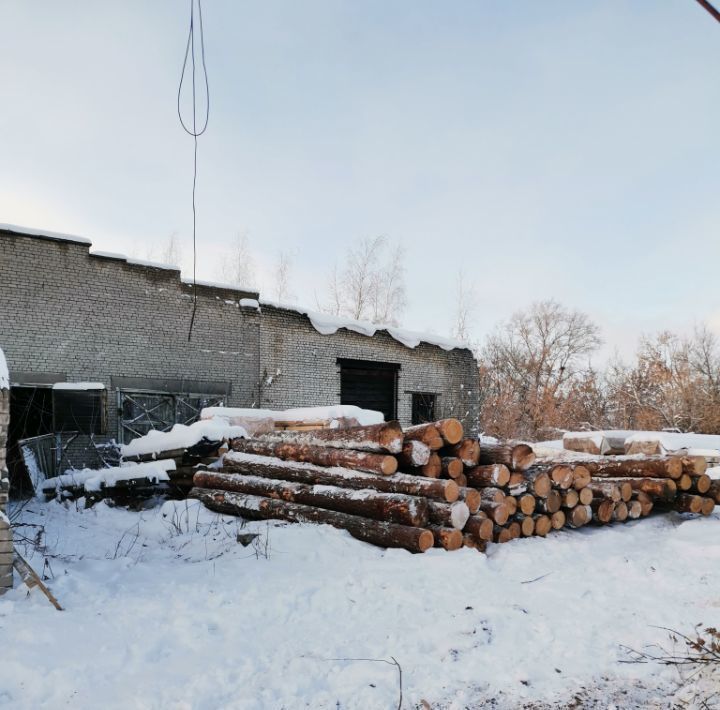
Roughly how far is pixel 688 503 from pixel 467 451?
3328 mm

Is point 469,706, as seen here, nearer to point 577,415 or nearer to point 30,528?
point 30,528

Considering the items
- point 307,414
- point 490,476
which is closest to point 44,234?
point 307,414

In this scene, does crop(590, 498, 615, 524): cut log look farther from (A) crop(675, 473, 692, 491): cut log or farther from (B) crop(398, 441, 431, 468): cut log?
(B) crop(398, 441, 431, 468): cut log

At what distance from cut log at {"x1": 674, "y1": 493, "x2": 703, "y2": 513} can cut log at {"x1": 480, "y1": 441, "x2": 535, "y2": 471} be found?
261 cm

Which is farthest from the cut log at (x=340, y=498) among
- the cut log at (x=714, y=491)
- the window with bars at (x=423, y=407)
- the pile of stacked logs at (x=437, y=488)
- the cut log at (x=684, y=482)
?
the window with bars at (x=423, y=407)

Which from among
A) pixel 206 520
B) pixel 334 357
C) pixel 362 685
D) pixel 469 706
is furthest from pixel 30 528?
pixel 334 357

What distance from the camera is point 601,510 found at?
21.5 ft

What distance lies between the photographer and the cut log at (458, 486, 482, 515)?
18.0 ft

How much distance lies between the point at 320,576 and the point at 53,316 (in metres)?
9.29

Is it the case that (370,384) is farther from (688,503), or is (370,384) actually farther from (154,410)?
(688,503)

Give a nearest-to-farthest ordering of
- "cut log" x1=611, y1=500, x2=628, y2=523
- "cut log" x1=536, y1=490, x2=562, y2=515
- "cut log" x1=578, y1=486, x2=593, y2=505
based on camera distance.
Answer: "cut log" x1=536, y1=490, x2=562, y2=515 → "cut log" x1=578, y1=486, x2=593, y2=505 → "cut log" x1=611, y1=500, x2=628, y2=523

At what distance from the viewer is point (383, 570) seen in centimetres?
469

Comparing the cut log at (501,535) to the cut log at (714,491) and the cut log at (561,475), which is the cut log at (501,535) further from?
the cut log at (714,491)

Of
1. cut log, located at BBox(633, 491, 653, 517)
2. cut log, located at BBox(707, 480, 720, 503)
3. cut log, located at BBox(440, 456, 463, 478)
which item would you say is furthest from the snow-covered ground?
cut log, located at BBox(707, 480, 720, 503)
